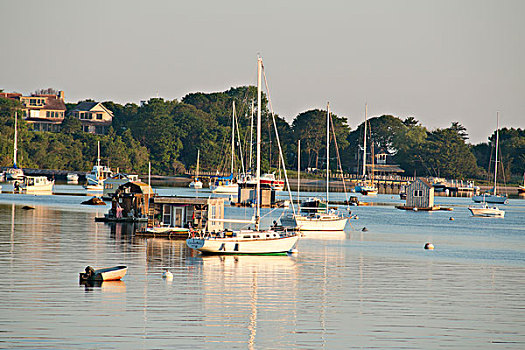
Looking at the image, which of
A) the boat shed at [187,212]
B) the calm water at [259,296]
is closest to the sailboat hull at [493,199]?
the calm water at [259,296]

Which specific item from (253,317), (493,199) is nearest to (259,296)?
(253,317)

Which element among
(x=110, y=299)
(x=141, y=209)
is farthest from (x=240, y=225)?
(x=110, y=299)

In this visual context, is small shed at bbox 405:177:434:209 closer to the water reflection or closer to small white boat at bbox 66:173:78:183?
the water reflection

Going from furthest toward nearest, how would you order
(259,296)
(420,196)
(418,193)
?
(418,193)
(420,196)
(259,296)

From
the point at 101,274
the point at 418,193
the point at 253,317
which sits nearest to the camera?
the point at 253,317

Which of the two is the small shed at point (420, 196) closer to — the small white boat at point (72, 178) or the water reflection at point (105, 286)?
the water reflection at point (105, 286)

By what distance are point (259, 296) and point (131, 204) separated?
41.3 m

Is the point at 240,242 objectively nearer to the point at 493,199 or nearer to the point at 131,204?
the point at 131,204

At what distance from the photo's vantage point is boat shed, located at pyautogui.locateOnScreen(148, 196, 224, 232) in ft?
207

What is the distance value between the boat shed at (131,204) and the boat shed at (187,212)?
34.1 feet

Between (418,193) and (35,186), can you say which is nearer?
(418,193)

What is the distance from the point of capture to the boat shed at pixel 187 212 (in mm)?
63062

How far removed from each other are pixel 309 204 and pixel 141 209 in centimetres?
2550

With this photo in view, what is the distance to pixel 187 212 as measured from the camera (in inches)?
2542
